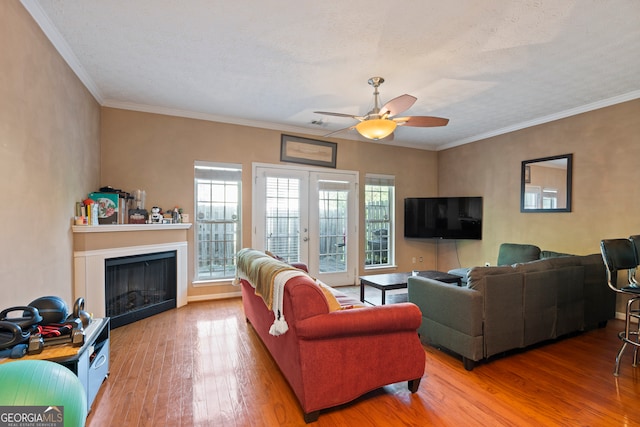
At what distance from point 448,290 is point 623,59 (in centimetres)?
277

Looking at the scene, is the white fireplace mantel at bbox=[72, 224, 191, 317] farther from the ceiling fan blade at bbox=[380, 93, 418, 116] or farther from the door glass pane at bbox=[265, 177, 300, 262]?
the ceiling fan blade at bbox=[380, 93, 418, 116]

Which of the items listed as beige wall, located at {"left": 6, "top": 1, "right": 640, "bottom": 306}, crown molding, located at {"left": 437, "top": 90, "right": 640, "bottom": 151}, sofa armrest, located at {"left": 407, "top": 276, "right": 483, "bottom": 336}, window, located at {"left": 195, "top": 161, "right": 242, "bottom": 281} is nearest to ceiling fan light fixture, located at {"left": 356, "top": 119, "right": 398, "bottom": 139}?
sofa armrest, located at {"left": 407, "top": 276, "right": 483, "bottom": 336}

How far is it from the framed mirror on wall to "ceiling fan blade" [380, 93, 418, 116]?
10.1 ft

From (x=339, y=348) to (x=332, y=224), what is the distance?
3655mm

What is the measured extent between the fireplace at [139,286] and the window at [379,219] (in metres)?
3.40

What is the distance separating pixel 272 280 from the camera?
2.13 meters

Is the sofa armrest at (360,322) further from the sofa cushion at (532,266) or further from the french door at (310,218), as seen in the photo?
the french door at (310,218)

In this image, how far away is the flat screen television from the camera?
550 cm

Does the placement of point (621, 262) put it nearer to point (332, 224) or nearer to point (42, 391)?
point (332, 224)

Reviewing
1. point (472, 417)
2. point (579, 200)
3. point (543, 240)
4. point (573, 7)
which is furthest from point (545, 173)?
point (472, 417)

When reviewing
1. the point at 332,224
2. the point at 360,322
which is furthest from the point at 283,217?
the point at 360,322

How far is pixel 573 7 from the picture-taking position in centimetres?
217

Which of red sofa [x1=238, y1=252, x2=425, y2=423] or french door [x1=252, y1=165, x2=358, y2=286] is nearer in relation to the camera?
red sofa [x1=238, y1=252, x2=425, y2=423]

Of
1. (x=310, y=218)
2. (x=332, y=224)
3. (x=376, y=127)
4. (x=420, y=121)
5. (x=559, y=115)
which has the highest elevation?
(x=559, y=115)
